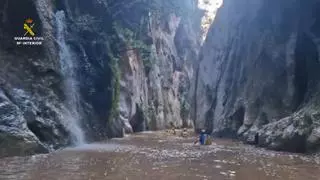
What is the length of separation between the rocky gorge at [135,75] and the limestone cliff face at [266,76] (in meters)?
0.06

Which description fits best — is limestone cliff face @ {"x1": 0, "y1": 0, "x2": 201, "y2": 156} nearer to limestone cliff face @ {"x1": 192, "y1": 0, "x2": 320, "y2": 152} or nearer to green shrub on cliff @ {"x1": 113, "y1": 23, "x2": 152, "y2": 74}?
green shrub on cliff @ {"x1": 113, "y1": 23, "x2": 152, "y2": 74}

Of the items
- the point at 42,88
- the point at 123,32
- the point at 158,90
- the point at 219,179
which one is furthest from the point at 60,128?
the point at 158,90

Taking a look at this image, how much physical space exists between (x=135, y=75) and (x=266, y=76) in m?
17.9

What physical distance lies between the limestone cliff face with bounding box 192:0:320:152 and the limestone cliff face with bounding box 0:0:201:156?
7.20 m

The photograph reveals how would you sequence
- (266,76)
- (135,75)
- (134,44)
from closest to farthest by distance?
(266,76)
(134,44)
(135,75)

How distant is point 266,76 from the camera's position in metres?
25.5

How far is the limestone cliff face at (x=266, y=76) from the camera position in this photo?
1798 centimetres

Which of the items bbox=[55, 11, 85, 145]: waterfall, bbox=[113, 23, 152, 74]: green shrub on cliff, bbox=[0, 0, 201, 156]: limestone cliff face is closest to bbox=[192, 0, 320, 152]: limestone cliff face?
bbox=[113, 23, 152, 74]: green shrub on cliff

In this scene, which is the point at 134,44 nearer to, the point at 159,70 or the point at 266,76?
the point at 159,70

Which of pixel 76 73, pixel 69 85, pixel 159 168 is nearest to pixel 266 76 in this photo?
pixel 76 73

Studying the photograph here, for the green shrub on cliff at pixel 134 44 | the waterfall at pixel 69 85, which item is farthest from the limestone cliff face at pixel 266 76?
the waterfall at pixel 69 85

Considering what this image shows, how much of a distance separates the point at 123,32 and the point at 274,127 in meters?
18.6

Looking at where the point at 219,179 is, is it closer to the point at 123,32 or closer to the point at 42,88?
the point at 42,88

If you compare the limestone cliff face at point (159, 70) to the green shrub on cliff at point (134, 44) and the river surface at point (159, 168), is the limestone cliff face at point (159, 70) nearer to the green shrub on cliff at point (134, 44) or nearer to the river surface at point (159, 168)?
the green shrub on cliff at point (134, 44)
